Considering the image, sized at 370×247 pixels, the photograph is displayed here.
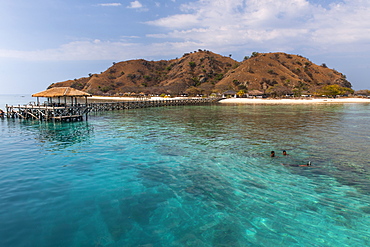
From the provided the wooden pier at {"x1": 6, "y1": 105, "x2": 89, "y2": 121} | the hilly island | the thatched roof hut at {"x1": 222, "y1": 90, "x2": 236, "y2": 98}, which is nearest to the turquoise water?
the wooden pier at {"x1": 6, "y1": 105, "x2": 89, "y2": 121}

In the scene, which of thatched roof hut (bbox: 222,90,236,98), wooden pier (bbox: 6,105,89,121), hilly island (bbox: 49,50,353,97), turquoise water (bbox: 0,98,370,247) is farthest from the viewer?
hilly island (bbox: 49,50,353,97)

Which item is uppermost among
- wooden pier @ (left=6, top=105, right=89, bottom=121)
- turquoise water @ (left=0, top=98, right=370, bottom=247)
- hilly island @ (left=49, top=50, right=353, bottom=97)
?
hilly island @ (left=49, top=50, right=353, bottom=97)

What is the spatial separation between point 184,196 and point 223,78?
445ft

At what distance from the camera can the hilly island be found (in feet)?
334

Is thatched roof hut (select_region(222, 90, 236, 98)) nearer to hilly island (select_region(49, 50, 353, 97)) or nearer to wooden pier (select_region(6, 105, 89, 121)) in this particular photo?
hilly island (select_region(49, 50, 353, 97))

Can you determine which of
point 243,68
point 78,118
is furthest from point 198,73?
point 78,118

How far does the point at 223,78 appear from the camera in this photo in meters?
138

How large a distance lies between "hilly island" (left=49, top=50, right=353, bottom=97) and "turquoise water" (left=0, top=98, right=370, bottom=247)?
78.9 meters

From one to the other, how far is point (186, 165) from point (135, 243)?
6074mm

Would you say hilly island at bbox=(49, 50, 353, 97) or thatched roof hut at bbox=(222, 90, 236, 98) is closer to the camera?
thatched roof hut at bbox=(222, 90, 236, 98)

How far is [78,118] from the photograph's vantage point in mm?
30984

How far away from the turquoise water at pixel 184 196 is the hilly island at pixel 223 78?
78.9 meters

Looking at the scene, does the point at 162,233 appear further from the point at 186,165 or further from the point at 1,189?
the point at 1,189

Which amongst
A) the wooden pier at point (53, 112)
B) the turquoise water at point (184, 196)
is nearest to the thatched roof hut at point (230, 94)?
the wooden pier at point (53, 112)
